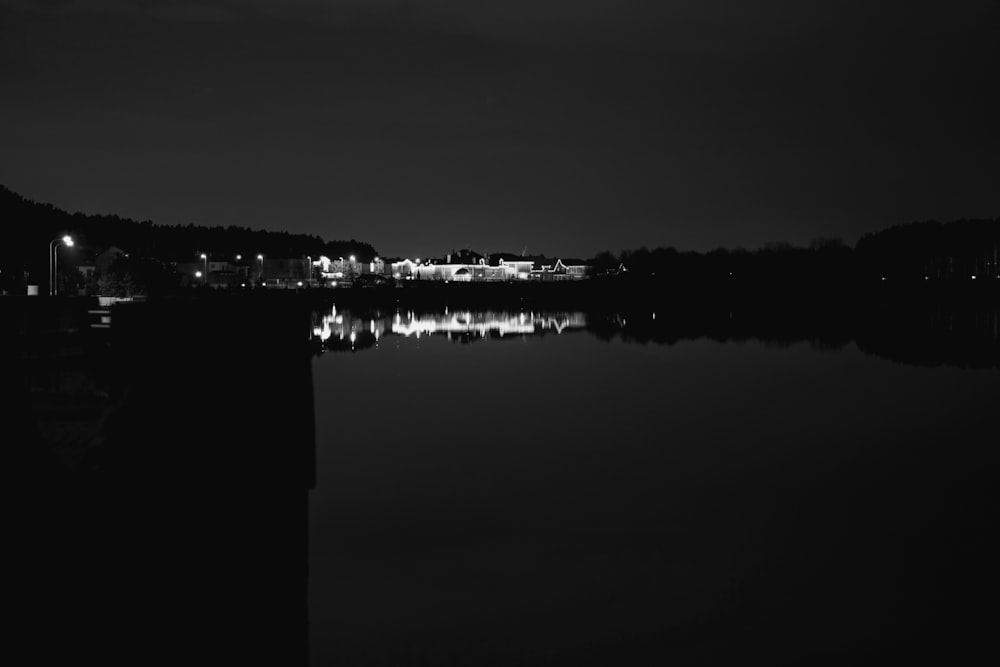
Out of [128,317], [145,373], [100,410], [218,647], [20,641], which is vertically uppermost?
[128,317]

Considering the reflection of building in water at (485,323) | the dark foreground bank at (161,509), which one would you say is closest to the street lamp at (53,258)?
the dark foreground bank at (161,509)

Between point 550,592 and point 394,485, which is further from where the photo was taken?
point 394,485

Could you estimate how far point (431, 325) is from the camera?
9231 centimetres

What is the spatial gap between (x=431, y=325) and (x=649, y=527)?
70813 mm

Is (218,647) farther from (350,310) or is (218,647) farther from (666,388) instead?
(350,310)

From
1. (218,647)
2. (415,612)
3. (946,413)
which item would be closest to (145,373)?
(218,647)

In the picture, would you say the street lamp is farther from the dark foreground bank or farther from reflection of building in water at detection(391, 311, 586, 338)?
reflection of building in water at detection(391, 311, 586, 338)

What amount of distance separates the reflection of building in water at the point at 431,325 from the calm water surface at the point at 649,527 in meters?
29.3

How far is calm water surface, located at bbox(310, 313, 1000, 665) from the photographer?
1622 centimetres

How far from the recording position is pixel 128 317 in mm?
10242

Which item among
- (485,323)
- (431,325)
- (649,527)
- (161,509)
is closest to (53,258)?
(649,527)

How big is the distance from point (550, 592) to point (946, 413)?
30.2m

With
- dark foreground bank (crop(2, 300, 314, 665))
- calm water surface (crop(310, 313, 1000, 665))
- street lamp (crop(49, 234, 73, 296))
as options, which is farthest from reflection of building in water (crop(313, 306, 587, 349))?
dark foreground bank (crop(2, 300, 314, 665))

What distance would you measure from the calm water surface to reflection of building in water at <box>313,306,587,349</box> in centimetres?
2931
